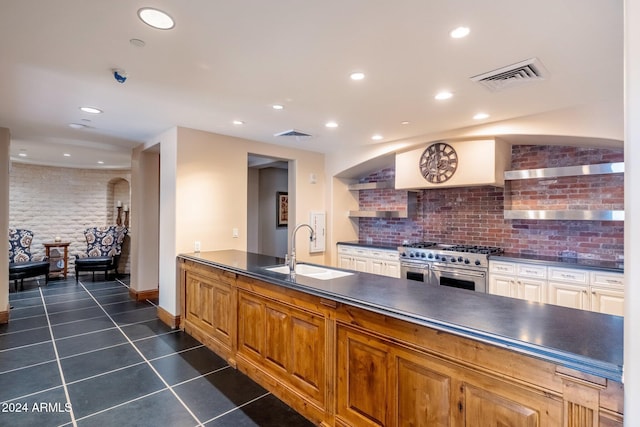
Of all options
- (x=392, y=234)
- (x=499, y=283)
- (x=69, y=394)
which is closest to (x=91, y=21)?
(x=69, y=394)

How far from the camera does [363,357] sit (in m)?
1.84

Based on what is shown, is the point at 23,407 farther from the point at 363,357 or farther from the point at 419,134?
the point at 419,134

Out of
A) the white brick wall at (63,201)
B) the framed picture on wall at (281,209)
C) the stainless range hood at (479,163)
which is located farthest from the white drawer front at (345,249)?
the white brick wall at (63,201)

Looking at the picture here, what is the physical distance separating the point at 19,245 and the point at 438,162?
7616 mm

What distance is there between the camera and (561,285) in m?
3.22

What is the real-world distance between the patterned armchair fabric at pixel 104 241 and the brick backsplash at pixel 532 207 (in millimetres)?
5861

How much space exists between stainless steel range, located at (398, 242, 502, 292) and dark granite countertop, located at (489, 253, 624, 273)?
195mm

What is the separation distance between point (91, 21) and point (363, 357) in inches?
96.0

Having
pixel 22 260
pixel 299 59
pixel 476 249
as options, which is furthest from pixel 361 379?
pixel 22 260

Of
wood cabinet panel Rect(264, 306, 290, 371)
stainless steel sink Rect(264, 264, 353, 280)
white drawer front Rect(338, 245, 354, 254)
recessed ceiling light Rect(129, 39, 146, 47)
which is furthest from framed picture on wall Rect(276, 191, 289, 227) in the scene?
recessed ceiling light Rect(129, 39, 146, 47)

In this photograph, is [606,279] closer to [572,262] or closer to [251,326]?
[572,262]

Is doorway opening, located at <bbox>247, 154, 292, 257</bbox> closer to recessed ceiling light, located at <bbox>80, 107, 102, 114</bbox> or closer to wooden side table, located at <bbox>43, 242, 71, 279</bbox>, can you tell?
recessed ceiling light, located at <bbox>80, 107, 102, 114</bbox>

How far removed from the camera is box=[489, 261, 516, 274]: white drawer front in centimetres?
357

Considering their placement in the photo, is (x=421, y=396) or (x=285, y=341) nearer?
(x=421, y=396)
